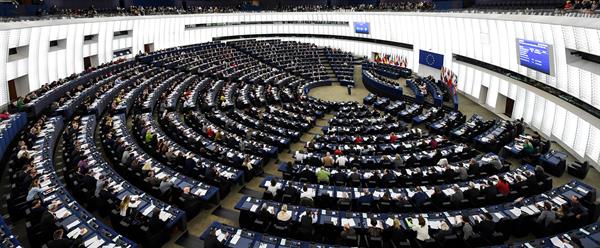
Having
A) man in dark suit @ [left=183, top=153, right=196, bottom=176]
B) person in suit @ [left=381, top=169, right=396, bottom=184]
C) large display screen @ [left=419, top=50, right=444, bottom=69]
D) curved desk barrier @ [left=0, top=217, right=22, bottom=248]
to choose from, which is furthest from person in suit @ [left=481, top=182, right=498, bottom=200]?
large display screen @ [left=419, top=50, right=444, bottom=69]

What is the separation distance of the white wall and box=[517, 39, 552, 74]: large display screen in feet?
1.54

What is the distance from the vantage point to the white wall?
19.1 metres

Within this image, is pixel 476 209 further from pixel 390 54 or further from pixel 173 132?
pixel 390 54

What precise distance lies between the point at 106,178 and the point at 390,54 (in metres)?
39.8

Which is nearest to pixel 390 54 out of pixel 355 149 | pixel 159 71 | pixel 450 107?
pixel 450 107

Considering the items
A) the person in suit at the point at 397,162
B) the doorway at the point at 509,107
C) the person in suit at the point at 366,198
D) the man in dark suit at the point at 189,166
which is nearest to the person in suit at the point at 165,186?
the man in dark suit at the point at 189,166

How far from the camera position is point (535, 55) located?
22.6 metres

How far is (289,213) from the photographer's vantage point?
12023 millimetres

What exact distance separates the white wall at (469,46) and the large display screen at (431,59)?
68 centimetres

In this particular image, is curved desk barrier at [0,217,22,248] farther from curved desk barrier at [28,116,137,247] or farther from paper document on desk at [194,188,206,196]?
paper document on desk at [194,188,206,196]

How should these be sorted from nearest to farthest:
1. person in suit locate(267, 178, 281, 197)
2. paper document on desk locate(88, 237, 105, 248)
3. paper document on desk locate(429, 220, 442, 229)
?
paper document on desk locate(88, 237, 105, 248) → paper document on desk locate(429, 220, 442, 229) → person in suit locate(267, 178, 281, 197)

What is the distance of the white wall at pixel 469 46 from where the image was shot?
1912 cm

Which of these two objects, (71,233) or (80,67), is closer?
(71,233)

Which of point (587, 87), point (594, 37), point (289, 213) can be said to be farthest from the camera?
point (587, 87)
